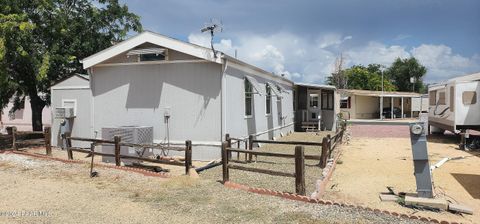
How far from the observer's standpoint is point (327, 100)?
70.5 ft

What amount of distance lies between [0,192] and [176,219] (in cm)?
410

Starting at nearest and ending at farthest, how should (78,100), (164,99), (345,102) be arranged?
1. (164,99)
2. (78,100)
3. (345,102)

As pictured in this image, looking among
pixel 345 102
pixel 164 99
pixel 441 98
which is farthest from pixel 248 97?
pixel 345 102

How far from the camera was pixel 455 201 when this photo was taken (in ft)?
20.1

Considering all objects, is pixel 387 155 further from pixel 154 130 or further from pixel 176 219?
pixel 176 219

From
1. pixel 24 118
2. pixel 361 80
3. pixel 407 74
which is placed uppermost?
pixel 407 74

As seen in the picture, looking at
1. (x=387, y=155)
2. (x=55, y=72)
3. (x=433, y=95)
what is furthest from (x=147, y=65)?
(x=433, y=95)

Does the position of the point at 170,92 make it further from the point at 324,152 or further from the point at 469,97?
the point at 469,97

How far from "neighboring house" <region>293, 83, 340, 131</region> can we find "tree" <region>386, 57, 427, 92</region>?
37.5 metres

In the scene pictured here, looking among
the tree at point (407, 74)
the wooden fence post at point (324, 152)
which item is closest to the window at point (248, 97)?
the wooden fence post at point (324, 152)

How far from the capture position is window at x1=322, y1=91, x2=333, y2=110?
21.4m

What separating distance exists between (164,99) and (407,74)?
→ 52148 mm

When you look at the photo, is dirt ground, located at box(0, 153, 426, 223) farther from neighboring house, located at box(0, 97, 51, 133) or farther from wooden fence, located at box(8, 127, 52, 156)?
neighboring house, located at box(0, 97, 51, 133)

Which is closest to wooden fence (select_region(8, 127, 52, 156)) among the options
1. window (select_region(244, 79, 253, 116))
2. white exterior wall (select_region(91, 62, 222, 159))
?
white exterior wall (select_region(91, 62, 222, 159))
